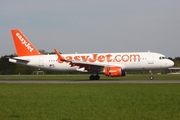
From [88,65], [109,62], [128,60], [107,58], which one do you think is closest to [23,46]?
[88,65]

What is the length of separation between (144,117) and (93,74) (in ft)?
113

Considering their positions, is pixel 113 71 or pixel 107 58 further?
pixel 107 58

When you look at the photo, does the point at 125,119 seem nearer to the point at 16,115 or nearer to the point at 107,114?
the point at 107,114

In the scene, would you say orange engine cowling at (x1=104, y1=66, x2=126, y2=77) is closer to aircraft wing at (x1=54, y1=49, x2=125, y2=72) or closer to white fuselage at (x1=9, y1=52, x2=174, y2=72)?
aircraft wing at (x1=54, y1=49, x2=125, y2=72)

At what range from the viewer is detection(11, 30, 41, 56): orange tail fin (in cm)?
4988

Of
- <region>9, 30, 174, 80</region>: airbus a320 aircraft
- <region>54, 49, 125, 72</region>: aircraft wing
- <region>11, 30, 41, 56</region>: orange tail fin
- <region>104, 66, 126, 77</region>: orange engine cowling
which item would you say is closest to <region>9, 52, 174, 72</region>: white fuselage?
<region>9, 30, 174, 80</region>: airbus a320 aircraft

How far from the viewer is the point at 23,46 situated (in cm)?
5009

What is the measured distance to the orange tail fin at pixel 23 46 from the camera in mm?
49875

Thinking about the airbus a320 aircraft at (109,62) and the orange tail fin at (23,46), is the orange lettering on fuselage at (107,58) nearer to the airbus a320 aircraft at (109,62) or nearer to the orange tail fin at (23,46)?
the airbus a320 aircraft at (109,62)

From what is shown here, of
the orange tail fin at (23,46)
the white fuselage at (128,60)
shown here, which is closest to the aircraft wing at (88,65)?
the white fuselage at (128,60)

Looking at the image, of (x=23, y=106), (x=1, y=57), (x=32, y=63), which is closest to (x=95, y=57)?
(x=32, y=63)

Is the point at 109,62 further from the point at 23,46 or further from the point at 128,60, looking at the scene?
the point at 23,46

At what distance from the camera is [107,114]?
12.6m

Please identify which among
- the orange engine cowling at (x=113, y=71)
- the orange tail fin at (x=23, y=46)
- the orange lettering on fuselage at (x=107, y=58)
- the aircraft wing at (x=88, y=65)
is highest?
the orange tail fin at (x=23, y=46)
